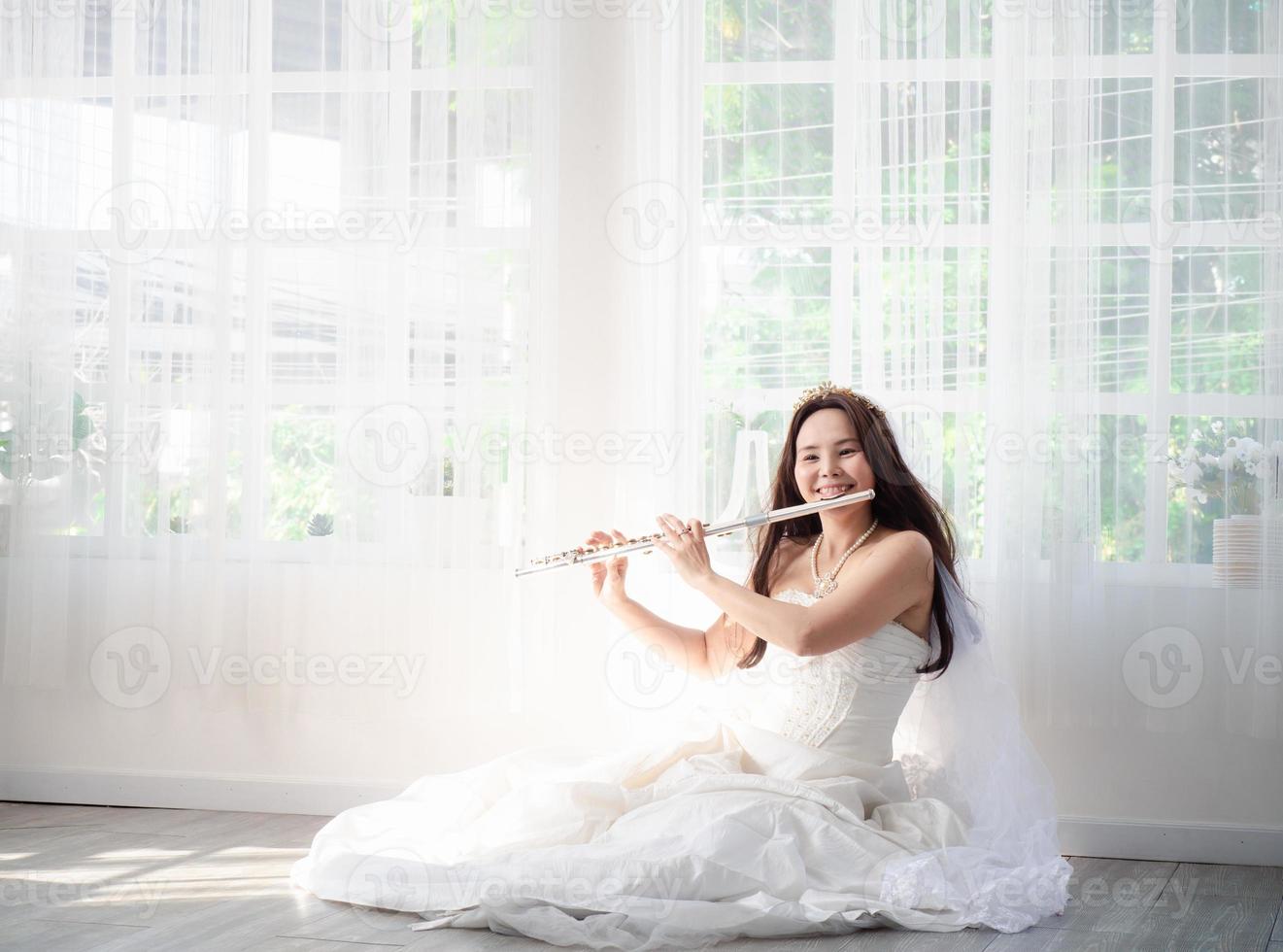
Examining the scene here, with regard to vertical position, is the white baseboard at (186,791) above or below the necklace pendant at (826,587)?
below

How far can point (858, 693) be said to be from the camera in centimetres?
248

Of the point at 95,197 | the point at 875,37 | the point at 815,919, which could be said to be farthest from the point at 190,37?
the point at 815,919

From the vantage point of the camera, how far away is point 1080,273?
285 cm

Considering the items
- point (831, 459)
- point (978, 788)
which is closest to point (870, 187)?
point (831, 459)

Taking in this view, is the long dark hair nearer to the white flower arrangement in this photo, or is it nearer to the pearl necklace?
the pearl necklace

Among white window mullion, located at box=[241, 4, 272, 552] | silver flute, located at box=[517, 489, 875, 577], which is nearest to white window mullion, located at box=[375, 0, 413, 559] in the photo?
white window mullion, located at box=[241, 4, 272, 552]

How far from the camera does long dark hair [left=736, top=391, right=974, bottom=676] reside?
2.55m

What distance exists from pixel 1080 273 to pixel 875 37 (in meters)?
0.71

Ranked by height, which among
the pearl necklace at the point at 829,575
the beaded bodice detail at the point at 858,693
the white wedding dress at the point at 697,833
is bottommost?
the white wedding dress at the point at 697,833

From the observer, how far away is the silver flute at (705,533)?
2.47 meters

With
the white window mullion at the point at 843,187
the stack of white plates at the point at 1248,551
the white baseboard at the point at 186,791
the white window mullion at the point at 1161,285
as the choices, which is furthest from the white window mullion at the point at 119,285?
the stack of white plates at the point at 1248,551

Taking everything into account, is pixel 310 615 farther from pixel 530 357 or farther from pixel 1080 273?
pixel 1080 273

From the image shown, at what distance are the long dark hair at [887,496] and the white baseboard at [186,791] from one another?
3.68 ft

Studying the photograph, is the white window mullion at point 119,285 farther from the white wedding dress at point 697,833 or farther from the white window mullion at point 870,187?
the white window mullion at point 870,187
